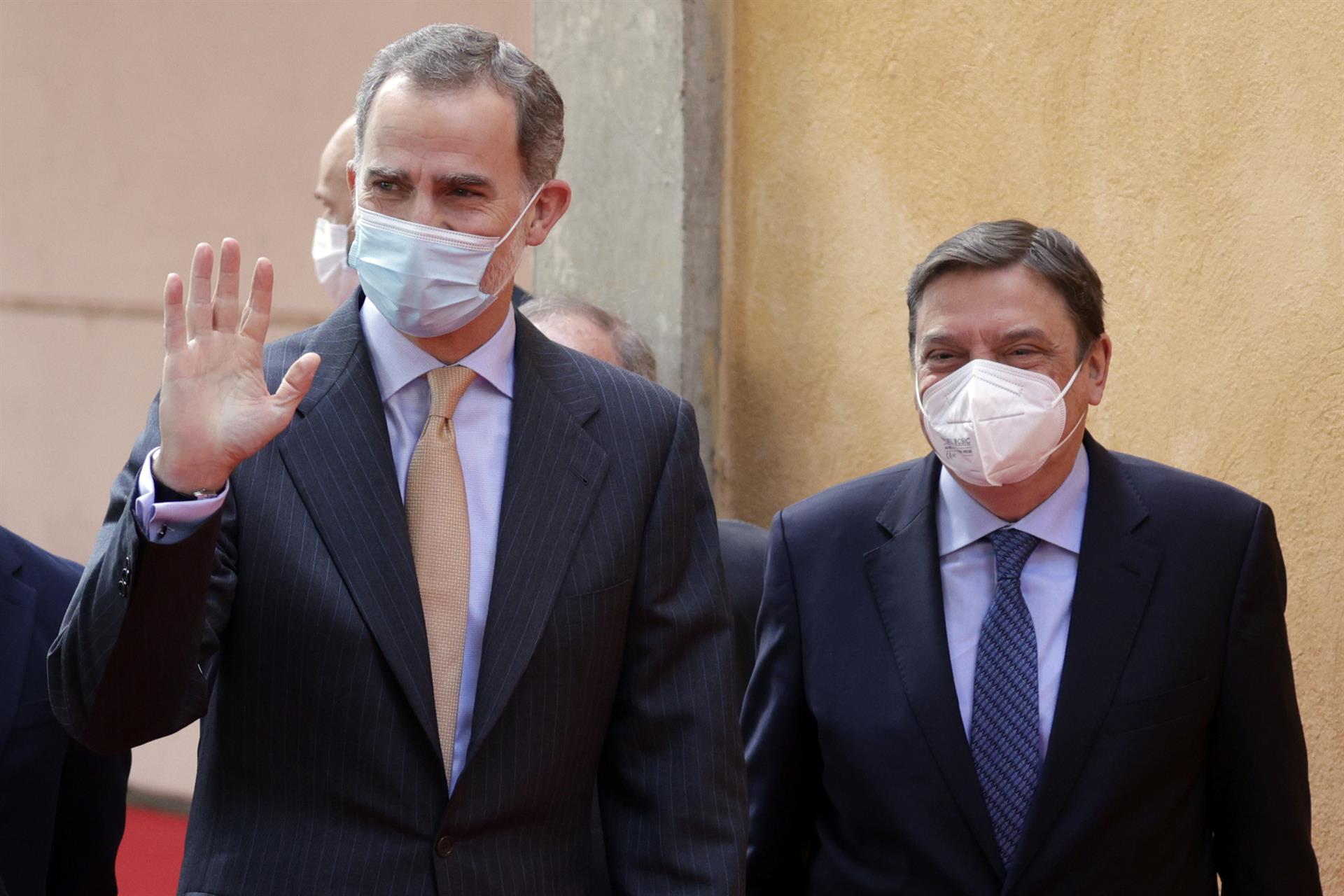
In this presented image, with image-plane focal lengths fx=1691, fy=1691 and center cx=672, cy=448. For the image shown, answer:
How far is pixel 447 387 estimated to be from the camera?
2.46 meters

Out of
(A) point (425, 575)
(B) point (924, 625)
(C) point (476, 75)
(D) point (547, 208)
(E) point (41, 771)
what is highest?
(C) point (476, 75)

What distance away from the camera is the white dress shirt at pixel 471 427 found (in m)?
2.33

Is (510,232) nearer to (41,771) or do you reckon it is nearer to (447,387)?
(447,387)

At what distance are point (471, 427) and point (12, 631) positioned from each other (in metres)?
1.08

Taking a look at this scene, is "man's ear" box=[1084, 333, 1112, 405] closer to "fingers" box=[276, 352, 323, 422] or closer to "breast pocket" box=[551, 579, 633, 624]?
"breast pocket" box=[551, 579, 633, 624]

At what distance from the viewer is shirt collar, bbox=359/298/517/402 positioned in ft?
8.11

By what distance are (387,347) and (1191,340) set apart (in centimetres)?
218

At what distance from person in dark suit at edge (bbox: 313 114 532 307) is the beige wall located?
92cm

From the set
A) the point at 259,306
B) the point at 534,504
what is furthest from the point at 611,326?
the point at 259,306

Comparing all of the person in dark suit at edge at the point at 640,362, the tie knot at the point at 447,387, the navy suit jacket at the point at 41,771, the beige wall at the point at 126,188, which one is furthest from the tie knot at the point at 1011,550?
the beige wall at the point at 126,188

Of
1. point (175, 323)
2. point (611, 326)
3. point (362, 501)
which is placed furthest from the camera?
point (611, 326)

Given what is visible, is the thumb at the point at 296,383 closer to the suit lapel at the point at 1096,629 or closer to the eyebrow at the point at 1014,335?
the eyebrow at the point at 1014,335

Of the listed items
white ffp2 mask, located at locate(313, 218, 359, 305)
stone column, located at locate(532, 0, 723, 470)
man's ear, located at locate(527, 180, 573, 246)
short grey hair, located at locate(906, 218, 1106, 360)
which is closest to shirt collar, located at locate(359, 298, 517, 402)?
man's ear, located at locate(527, 180, 573, 246)

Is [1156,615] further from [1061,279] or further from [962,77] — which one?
[962,77]
